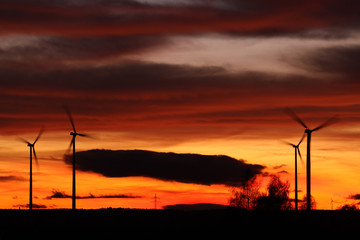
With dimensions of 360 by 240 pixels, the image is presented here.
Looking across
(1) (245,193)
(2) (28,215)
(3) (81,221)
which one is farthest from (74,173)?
(1) (245,193)

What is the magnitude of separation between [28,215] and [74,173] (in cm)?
1648

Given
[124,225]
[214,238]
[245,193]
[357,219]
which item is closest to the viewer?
[214,238]

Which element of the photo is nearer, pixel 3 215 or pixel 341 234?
pixel 341 234

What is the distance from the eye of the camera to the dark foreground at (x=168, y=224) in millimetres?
103500

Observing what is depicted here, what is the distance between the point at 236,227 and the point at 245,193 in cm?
8764

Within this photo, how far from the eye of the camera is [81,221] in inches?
4820

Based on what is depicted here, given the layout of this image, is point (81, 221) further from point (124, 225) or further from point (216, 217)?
point (216, 217)

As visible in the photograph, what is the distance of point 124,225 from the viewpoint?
117 m

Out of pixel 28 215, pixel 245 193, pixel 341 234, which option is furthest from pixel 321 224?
pixel 245 193

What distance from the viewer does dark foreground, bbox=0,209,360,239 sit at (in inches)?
4075

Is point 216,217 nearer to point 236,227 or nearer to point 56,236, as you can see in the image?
point 236,227

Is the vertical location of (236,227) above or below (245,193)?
below

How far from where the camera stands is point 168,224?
12000cm

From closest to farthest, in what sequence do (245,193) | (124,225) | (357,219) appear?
(124,225) → (357,219) → (245,193)
